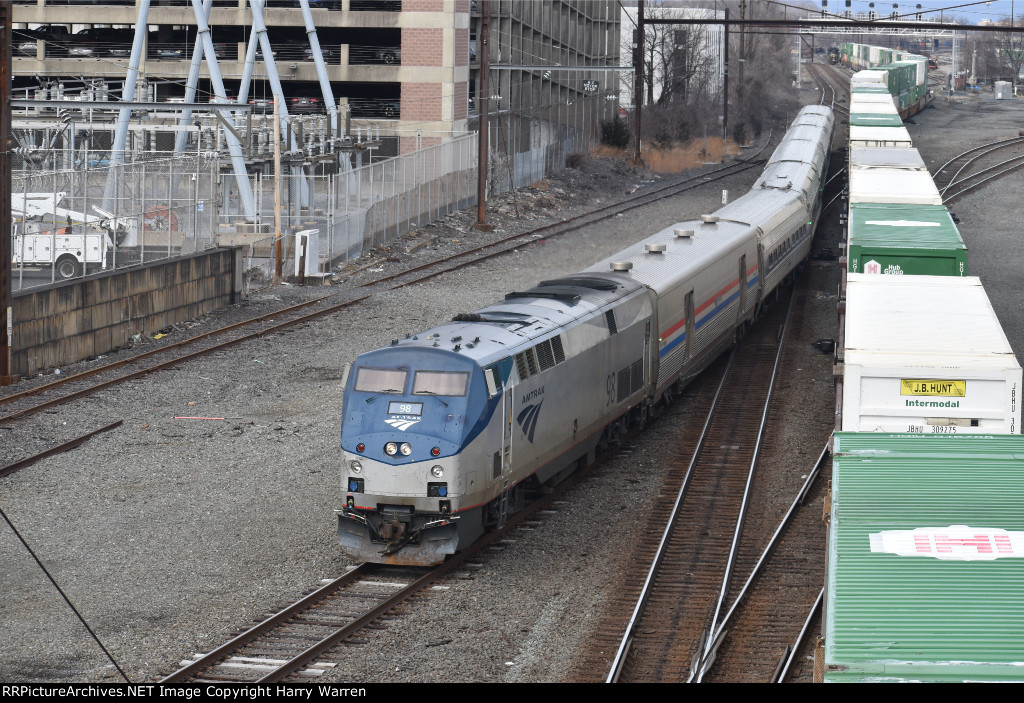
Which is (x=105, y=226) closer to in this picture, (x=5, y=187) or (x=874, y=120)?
(x=5, y=187)

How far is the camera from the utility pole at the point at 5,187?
2253 centimetres

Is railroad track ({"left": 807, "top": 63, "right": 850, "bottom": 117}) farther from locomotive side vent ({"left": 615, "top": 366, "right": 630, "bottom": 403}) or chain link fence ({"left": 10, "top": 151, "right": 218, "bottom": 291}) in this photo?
locomotive side vent ({"left": 615, "top": 366, "right": 630, "bottom": 403})

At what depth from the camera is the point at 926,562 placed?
920 cm

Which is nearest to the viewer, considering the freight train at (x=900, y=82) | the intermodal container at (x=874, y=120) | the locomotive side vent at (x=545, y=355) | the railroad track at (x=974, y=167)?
the locomotive side vent at (x=545, y=355)

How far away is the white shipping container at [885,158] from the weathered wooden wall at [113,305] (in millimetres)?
18460

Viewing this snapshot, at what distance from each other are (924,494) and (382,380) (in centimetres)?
673

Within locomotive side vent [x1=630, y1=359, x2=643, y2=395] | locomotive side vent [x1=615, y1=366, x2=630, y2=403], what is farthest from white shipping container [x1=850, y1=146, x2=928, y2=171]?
locomotive side vent [x1=615, y1=366, x2=630, y2=403]

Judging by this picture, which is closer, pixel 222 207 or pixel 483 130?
pixel 222 207

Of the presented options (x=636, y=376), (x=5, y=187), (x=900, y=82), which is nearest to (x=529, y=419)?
(x=636, y=376)

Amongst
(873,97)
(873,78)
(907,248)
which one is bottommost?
(907,248)

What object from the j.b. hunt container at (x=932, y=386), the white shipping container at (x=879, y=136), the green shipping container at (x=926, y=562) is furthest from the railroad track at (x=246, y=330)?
the green shipping container at (x=926, y=562)

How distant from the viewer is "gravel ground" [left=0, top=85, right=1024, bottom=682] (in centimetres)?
1266

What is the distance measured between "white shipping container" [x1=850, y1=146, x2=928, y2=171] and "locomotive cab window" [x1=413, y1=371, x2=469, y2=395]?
25.0 meters

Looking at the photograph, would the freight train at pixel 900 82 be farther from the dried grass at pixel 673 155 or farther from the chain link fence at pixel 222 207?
the chain link fence at pixel 222 207
